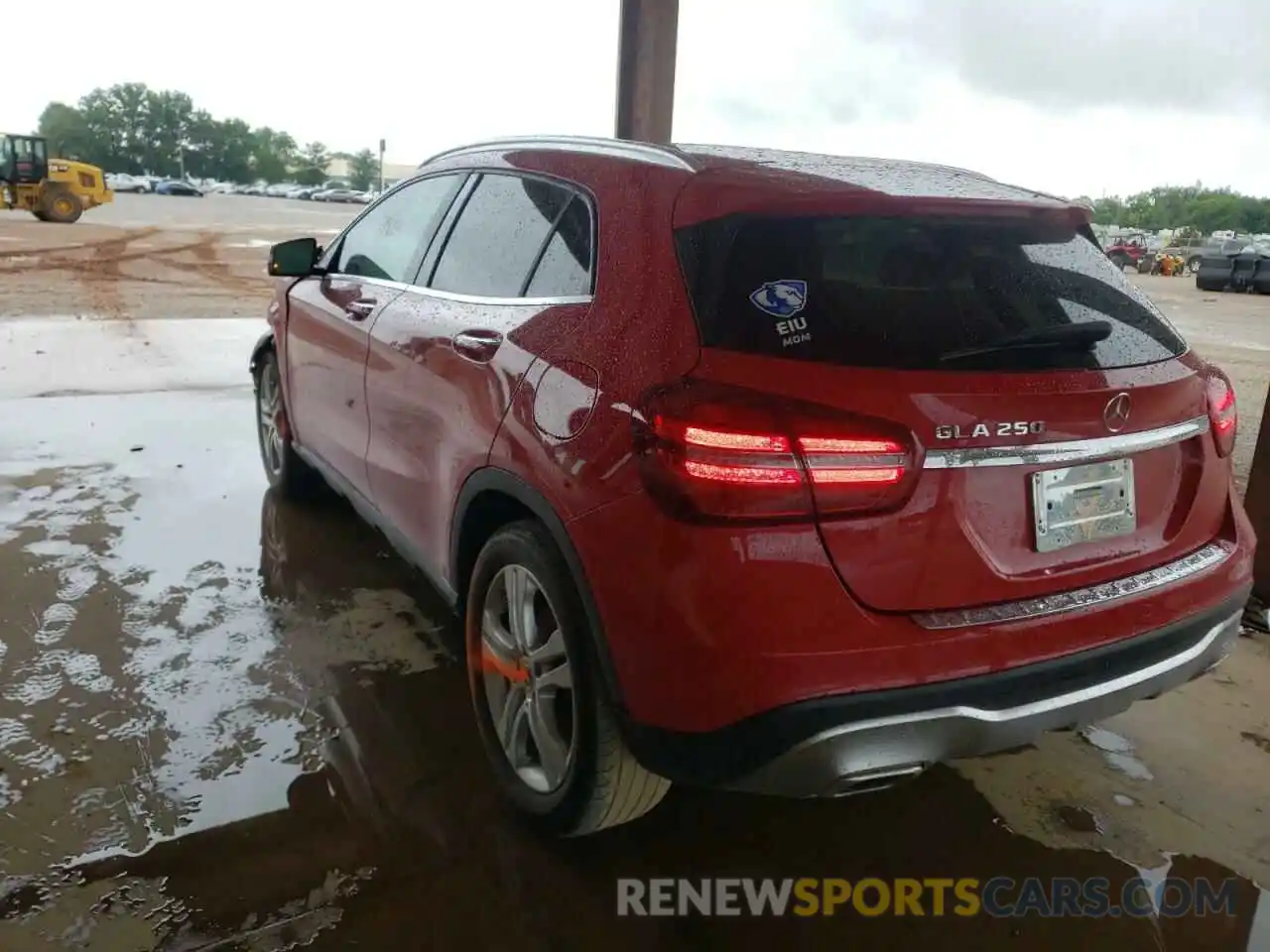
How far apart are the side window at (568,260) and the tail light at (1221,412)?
59.5 inches

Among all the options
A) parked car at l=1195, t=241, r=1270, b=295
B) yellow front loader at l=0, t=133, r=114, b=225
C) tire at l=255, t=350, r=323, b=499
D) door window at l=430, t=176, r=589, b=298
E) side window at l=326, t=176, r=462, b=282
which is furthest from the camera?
parked car at l=1195, t=241, r=1270, b=295

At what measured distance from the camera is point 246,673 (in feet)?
10.5

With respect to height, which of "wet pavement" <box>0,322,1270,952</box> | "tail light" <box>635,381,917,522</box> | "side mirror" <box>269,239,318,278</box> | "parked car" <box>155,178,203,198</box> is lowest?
"wet pavement" <box>0,322,1270,952</box>

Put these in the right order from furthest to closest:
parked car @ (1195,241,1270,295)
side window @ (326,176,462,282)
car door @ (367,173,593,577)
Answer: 1. parked car @ (1195,241,1270,295)
2. side window @ (326,176,462,282)
3. car door @ (367,173,593,577)

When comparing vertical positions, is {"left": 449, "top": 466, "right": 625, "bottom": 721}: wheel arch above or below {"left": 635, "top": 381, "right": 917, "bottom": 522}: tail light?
below

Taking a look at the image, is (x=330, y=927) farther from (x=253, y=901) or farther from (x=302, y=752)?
(x=302, y=752)

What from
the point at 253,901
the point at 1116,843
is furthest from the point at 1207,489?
the point at 253,901

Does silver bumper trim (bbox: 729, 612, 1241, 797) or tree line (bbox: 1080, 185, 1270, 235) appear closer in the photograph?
silver bumper trim (bbox: 729, 612, 1241, 797)

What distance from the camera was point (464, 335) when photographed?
2.67 meters

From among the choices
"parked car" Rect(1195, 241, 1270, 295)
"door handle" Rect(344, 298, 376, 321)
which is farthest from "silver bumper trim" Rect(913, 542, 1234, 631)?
"parked car" Rect(1195, 241, 1270, 295)

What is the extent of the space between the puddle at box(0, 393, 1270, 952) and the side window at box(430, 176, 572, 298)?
51.0 inches

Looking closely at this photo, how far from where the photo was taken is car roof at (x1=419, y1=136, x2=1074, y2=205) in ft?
7.32

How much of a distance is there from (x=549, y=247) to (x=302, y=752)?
1.56 m

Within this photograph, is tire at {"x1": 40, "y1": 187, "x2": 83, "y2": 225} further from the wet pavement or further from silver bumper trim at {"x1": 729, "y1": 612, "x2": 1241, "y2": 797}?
silver bumper trim at {"x1": 729, "y1": 612, "x2": 1241, "y2": 797}
